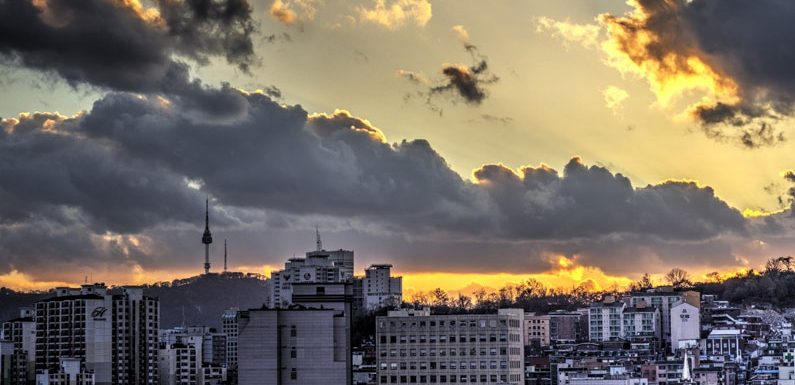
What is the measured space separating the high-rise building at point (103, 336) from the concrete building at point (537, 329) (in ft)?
117

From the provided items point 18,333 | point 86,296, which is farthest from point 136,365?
point 18,333

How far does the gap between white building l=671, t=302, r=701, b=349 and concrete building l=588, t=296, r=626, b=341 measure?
8.33 meters

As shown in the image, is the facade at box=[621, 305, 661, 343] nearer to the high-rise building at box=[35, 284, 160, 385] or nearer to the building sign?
the high-rise building at box=[35, 284, 160, 385]

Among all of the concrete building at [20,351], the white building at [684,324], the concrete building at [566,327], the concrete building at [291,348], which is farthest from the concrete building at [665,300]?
the concrete building at [291,348]

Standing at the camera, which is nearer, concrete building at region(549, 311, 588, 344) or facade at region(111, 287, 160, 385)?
facade at region(111, 287, 160, 385)

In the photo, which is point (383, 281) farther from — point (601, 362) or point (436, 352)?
point (436, 352)

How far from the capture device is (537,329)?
159250mm

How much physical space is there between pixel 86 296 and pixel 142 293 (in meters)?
4.93

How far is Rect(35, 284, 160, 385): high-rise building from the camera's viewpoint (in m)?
135

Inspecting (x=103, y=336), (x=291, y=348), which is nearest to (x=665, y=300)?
(x=103, y=336)

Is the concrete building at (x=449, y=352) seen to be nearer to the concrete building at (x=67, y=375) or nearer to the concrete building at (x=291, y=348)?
the concrete building at (x=291, y=348)

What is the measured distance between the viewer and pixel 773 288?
177375 millimetres

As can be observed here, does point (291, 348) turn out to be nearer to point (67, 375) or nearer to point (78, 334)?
point (67, 375)

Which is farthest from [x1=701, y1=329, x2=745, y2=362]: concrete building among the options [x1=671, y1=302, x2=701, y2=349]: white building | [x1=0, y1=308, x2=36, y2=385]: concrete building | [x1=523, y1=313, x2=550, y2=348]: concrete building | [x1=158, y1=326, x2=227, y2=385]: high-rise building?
[x1=0, y1=308, x2=36, y2=385]: concrete building
